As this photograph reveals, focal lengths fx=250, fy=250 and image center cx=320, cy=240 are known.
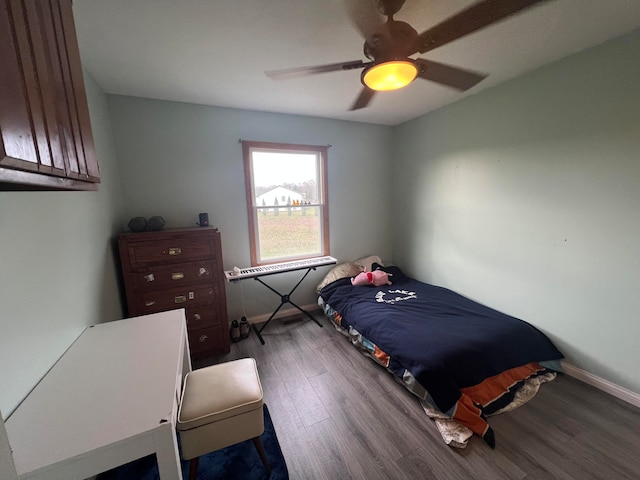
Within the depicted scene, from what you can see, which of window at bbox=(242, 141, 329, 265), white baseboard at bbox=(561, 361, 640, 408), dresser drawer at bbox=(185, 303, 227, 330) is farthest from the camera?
window at bbox=(242, 141, 329, 265)

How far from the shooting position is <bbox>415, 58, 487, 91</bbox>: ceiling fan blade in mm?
1547

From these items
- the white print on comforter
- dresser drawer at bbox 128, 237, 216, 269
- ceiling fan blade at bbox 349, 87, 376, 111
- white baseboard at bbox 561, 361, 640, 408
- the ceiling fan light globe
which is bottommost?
white baseboard at bbox 561, 361, 640, 408

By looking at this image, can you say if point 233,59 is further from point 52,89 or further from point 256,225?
point 256,225

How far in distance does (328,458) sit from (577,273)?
2.32m

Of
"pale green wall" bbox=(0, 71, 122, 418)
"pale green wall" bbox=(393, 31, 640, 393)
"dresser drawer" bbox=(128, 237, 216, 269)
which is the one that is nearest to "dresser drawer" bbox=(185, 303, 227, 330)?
"dresser drawer" bbox=(128, 237, 216, 269)

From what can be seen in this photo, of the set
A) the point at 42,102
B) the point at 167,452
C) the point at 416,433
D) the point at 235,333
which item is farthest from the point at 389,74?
the point at 235,333

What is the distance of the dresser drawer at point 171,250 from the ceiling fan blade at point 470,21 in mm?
2175

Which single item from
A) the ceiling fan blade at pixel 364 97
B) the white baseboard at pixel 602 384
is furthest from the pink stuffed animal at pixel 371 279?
the ceiling fan blade at pixel 364 97

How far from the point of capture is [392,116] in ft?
10.7

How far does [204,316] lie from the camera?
241 cm

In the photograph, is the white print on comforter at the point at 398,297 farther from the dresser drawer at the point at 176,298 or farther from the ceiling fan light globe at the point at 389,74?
the ceiling fan light globe at the point at 389,74

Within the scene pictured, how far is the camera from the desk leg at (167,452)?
Answer: 87cm

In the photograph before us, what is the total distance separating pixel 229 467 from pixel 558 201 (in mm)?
3062

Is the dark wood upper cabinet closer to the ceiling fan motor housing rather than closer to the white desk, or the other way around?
the white desk
